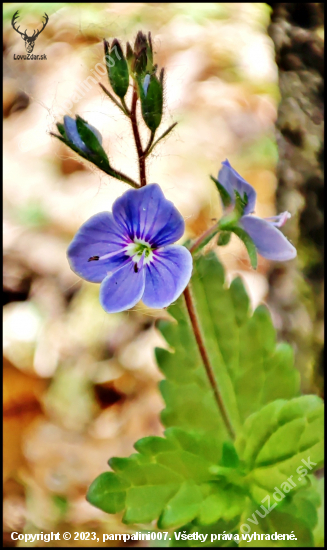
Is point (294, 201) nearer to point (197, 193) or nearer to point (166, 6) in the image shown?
point (197, 193)

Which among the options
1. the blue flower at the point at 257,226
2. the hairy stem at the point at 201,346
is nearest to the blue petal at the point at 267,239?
the blue flower at the point at 257,226

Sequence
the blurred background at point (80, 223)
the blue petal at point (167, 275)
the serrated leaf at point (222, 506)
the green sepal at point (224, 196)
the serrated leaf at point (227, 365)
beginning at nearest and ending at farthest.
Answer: the blue petal at point (167, 275)
the green sepal at point (224, 196)
the serrated leaf at point (222, 506)
the serrated leaf at point (227, 365)
the blurred background at point (80, 223)

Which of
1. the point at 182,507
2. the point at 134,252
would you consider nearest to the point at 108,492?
the point at 182,507

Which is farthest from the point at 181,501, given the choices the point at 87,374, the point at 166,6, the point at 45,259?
the point at 166,6

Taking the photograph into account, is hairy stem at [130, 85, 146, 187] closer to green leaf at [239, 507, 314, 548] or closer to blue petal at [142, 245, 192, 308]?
blue petal at [142, 245, 192, 308]

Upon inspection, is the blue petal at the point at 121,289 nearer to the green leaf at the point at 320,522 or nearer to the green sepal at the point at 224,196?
the green sepal at the point at 224,196

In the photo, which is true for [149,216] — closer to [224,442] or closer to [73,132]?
[73,132]
